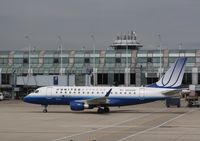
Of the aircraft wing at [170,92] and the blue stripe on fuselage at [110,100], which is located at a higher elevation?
the aircraft wing at [170,92]

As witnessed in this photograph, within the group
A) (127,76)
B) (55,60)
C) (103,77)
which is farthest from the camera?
(55,60)

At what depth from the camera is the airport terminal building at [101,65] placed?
406 ft

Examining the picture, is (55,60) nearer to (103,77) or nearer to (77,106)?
(103,77)

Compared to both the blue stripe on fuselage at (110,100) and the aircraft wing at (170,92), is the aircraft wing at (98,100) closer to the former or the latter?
the blue stripe on fuselage at (110,100)

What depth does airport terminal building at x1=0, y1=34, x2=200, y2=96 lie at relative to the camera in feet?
406

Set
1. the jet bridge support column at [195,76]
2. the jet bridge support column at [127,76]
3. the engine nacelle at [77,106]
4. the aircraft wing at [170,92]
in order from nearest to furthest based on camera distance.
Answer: the engine nacelle at [77,106], the aircraft wing at [170,92], the jet bridge support column at [195,76], the jet bridge support column at [127,76]

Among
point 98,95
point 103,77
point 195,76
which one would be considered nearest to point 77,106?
point 98,95

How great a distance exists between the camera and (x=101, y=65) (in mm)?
128500

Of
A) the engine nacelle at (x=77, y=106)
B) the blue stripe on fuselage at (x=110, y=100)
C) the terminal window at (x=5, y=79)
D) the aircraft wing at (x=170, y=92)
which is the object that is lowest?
the engine nacelle at (x=77, y=106)

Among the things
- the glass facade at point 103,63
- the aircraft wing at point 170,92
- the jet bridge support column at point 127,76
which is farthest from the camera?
the glass facade at point 103,63

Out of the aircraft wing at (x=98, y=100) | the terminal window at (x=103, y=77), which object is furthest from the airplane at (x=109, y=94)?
the terminal window at (x=103, y=77)

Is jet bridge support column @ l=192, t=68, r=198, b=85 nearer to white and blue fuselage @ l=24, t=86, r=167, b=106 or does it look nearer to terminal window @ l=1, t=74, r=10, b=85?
terminal window @ l=1, t=74, r=10, b=85

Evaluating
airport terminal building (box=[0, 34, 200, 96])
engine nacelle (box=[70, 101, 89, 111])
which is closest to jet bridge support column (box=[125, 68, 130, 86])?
airport terminal building (box=[0, 34, 200, 96])

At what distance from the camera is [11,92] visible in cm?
11488
